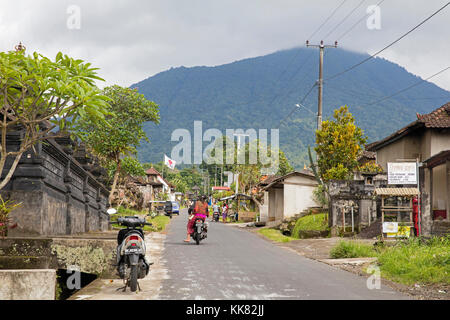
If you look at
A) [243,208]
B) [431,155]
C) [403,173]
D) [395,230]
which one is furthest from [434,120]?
[243,208]

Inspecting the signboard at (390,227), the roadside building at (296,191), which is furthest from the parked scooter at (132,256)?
the roadside building at (296,191)

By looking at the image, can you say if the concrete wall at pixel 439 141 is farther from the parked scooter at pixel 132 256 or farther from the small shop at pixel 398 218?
the parked scooter at pixel 132 256

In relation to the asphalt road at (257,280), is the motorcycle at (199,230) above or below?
above

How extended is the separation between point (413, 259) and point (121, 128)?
1023 inches

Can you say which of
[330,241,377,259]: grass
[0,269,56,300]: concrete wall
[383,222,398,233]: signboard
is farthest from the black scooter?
[383,222,398,233]: signboard

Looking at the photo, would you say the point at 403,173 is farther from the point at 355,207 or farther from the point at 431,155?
the point at 431,155

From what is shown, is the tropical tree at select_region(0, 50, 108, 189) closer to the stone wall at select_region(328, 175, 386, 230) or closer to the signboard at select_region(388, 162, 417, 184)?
the signboard at select_region(388, 162, 417, 184)

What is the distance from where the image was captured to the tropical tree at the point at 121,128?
116ft

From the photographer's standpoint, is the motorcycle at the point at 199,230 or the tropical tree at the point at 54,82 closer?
the tropical tree at the point at 54,82

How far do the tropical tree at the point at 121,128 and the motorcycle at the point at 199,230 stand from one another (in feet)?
47.4

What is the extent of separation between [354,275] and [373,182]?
15447 mm

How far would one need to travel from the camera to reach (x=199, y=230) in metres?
21.0
